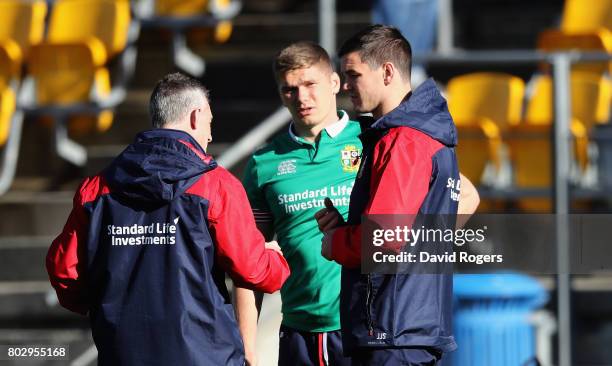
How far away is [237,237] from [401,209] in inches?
19.1

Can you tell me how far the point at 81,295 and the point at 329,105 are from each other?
1233 mm

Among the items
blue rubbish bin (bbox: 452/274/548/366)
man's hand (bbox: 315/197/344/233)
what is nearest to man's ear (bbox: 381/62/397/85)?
man's hand (bbox: 315/197/344/233)

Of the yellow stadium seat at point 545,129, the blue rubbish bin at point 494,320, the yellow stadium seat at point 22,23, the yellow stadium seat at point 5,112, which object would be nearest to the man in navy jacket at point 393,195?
the blue rubbish bin at point 494,320

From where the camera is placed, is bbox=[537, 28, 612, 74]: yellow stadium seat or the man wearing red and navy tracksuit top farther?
bbox=[537, 28, 612, 74]: yellow stadium seat

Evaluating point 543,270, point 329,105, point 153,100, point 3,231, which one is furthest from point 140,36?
point 153,100

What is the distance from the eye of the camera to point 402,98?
3.84 meters

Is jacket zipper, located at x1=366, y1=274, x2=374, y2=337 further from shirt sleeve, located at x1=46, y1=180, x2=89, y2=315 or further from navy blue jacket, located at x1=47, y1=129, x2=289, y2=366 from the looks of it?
shirt sleeve, located at x1=46, y1=180, x2=89, y2=315

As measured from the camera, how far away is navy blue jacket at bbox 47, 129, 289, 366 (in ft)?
11.8

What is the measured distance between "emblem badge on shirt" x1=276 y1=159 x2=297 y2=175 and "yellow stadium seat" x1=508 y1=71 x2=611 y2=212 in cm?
222

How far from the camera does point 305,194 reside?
445cm

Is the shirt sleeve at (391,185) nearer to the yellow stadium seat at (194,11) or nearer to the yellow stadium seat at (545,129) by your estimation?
the yellow stadium seat at (545,129)

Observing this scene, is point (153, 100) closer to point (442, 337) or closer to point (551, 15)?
point (442, 337)

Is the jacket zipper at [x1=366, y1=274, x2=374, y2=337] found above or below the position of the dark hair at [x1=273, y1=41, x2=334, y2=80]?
below

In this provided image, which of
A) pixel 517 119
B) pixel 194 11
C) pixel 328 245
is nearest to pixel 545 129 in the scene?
pixel 517 119
